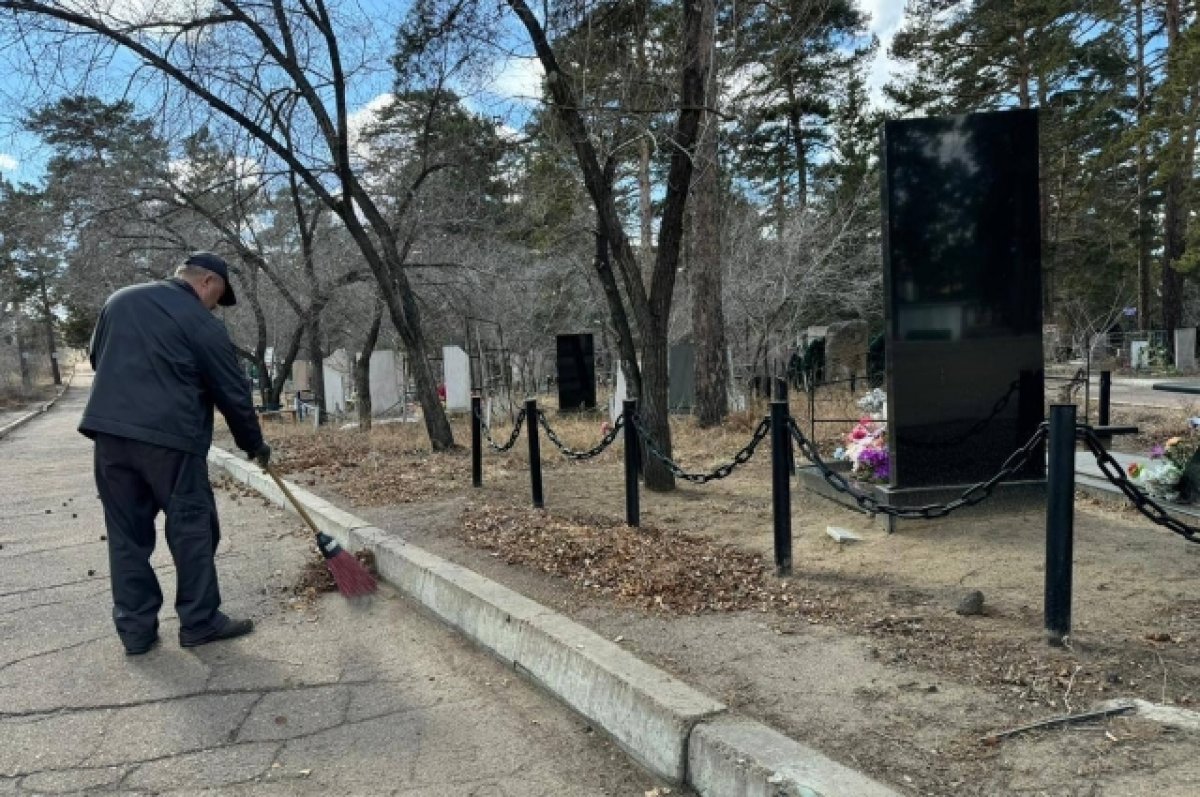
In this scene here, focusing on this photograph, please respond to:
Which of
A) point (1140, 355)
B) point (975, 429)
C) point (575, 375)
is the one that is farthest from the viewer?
point (1140, 355)

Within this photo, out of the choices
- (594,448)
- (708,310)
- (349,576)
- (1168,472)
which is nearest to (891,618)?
(349,576)

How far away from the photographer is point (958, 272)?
5.83 metres

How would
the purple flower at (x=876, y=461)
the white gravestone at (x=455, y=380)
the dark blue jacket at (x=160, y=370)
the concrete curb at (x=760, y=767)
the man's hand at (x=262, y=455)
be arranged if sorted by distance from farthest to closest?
the white gravestone at (x=455, y=380), the purple flower at (x=876, y=461), the man's hand at (x=262, y=455), the dark blue jacket at (x=160, y=370), the concrete curb at (x=760, y=767)

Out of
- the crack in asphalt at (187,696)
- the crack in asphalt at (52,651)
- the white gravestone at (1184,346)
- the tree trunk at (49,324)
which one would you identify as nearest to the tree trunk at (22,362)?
the tree trunk at (49,324)

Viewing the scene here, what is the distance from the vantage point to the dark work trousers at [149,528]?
168 inches

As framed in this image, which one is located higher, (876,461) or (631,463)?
(631,463)

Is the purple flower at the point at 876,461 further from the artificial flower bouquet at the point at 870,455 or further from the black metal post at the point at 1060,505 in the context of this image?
the black metal post at the point at 1060,505

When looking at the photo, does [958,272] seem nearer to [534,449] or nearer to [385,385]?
[534,449]

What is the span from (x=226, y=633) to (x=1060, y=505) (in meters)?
4.21

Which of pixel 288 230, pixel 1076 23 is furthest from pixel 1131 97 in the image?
pixel 288 230

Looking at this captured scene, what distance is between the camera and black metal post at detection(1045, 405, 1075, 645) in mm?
3238

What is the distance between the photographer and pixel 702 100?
7422 mm

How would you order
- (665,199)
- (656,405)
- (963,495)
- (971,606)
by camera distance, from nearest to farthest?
(971,606) < (963,495) < (665,199) < (656,405)

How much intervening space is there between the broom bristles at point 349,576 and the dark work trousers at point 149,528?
90 centimetres
